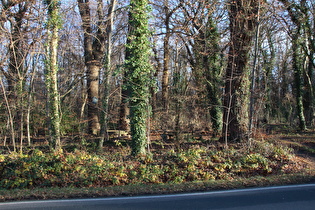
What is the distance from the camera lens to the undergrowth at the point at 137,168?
8.73 meters

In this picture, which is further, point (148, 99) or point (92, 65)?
point (92, 65)

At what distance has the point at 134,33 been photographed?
11.5 meters

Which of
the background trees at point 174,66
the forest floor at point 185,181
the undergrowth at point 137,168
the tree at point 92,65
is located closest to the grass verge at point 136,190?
the forest floor at point 185,181

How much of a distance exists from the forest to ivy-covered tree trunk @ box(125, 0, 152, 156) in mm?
43

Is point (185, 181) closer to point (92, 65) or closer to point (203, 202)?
point (203, 202)

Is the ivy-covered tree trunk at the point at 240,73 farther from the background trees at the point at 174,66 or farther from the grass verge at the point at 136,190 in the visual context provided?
the grass verge at the point at 136,190

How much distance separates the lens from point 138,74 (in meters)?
11.5

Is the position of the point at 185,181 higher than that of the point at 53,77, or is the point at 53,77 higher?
the point at 53,77

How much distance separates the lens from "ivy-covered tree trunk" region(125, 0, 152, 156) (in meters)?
11.5

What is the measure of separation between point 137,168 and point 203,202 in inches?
153

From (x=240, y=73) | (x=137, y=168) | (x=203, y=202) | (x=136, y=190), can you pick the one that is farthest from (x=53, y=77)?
(x=203, y=202)

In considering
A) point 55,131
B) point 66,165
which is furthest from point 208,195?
point 55,131

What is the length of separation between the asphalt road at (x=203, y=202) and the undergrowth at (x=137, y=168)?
90.1 inches

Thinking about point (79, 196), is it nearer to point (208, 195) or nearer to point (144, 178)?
point (144, 178)
